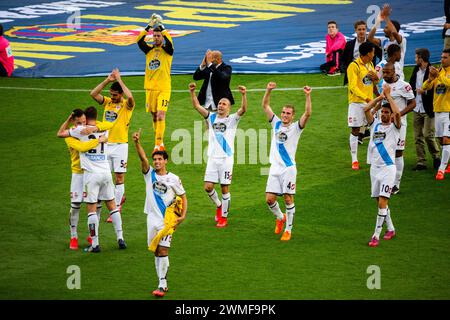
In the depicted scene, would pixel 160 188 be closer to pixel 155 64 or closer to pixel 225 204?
pixel 225 204

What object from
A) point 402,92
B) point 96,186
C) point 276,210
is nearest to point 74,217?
point 96,186

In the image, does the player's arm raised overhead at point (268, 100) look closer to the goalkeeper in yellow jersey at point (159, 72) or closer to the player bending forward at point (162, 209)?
the player bending forward at point (162, 209)

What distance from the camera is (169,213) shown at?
13.0 metres

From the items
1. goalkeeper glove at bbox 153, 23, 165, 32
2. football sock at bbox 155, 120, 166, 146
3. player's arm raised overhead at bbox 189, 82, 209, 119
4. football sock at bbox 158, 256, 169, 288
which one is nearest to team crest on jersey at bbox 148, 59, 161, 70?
goalkeeper glove at bbox 153, 23, 165, 32

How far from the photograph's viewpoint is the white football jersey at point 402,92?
1727 cm

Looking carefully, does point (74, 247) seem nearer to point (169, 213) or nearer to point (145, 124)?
point (169, 213)

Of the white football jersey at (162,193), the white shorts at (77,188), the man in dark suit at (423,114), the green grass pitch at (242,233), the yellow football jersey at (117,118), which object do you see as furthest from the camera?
the man in dark suit at (423,114)

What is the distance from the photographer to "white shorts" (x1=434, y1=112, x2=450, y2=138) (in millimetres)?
18094

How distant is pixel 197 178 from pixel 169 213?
5883 millimetres

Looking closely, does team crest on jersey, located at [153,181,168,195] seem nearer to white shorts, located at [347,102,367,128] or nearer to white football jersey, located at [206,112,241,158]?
white football jersey, located at [206,112,241,158]

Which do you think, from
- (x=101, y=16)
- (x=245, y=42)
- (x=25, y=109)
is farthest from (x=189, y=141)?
(x=101, y=16)

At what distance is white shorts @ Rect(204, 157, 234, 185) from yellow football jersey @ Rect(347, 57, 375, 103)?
3797 mm

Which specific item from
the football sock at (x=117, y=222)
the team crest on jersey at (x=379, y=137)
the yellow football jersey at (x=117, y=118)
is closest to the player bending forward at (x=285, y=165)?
the team crest on jersey at (x=379, y=137)

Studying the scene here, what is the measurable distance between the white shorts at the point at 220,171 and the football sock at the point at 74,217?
2504 mm
